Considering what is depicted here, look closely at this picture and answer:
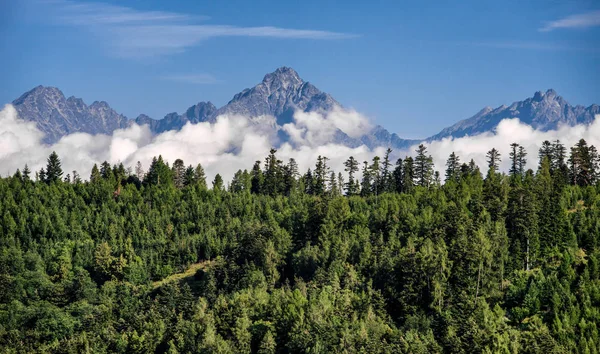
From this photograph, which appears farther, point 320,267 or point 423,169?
point 423,169

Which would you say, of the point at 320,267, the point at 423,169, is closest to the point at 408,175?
the point at 423,169

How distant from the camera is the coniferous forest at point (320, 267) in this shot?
4072 inches

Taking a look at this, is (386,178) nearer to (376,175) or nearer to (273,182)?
(376,175)

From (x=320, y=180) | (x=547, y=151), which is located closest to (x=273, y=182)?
(x=320, y=180)

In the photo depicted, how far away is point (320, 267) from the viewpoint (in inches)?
4948

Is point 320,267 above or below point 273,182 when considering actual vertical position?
below

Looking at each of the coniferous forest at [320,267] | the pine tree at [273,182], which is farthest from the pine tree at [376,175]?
the pine tree at [273,182]

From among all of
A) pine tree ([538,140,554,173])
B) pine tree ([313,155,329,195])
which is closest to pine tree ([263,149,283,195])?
pine tree ([313,155,329,195])

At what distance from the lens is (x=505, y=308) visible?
108250 mm

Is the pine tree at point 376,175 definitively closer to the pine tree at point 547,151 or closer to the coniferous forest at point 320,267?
the coniferous forest at point 320,267

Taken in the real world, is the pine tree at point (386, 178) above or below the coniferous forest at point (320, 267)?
above

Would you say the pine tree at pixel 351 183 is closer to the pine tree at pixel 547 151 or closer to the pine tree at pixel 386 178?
the pine tree at pixel 386 178

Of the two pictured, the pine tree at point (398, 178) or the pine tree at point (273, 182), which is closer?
the pine tree at point (398, 178)

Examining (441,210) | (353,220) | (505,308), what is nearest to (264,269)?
(353,220)
